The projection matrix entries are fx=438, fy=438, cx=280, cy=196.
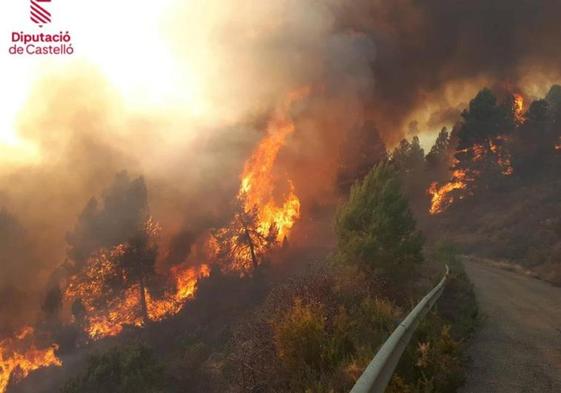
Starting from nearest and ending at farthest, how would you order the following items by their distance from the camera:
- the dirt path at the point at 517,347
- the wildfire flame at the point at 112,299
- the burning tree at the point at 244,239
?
the dirt path at the point at 517,347, the wildfire flame at the point at 112,299, the burning tree at the point at 244,239

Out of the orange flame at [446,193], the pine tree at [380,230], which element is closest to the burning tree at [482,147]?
the orange flame at [446,193]

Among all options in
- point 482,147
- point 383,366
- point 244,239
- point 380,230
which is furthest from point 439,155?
point 383,366

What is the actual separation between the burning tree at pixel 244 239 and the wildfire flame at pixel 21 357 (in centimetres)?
2293

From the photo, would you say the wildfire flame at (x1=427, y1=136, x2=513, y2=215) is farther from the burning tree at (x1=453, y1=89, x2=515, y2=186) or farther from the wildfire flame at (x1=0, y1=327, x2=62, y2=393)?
the wildfire flame at (x1=0, y1=327, x2=62, y2=393)

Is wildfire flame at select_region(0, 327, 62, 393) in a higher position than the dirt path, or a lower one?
lower

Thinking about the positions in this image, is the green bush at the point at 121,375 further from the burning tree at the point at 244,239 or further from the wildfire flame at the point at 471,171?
the wildfire flame at the point at 471,171

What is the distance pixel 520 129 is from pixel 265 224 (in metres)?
38.5

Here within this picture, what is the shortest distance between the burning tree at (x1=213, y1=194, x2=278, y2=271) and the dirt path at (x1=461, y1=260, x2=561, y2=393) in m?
42.7

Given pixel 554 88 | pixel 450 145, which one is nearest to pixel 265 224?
pixel 450 145

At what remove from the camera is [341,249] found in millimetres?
14133

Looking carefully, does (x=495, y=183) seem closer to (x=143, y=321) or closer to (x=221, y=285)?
(x=221, y=285)

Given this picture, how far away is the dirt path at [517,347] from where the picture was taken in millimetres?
5934

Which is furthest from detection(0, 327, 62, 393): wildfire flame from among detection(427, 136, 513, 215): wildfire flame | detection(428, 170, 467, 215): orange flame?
detection(427, 136, 513, 215): wildfire flame

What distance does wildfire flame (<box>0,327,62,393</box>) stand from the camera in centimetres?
5231
